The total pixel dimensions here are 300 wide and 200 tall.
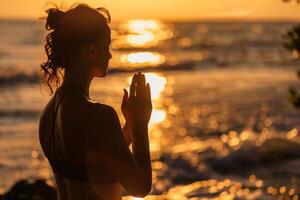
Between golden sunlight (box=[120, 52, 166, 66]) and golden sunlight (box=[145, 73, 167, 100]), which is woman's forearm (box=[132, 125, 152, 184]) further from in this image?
golden sunlight (box=[120, 52, 166, 66])

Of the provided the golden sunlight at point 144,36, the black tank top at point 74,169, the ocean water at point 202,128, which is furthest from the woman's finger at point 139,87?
the golden sunlight at point 144,36

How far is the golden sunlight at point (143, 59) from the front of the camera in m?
58.7

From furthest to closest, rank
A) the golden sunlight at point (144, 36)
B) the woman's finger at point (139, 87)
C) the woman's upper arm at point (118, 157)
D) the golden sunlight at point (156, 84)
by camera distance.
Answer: the golden sunlight at point (144, 36) < the golden sunlight at point (156, 84) < the woman's finger at point (139, 87) < the woman's upper arm at point (118, 157)

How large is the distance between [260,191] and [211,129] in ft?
29.2

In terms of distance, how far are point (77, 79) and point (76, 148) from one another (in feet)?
1.16

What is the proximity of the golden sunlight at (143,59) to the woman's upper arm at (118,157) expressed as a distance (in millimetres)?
53437

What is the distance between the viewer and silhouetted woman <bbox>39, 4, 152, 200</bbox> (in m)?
3.16

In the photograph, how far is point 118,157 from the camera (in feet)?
10.4

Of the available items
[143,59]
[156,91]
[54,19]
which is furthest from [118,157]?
[143,59]

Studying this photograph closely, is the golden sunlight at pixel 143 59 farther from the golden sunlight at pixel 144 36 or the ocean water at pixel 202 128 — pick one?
the golden sunlight at pixel 144 36

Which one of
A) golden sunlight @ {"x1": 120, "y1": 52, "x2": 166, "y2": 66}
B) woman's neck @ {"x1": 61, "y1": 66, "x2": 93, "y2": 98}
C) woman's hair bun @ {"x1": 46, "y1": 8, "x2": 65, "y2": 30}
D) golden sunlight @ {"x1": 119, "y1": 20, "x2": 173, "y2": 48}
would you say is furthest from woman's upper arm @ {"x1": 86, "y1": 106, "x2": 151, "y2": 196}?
golden sunlight @ {"x1": 119, "y1": 20, "x2": 173, "y2": 48}

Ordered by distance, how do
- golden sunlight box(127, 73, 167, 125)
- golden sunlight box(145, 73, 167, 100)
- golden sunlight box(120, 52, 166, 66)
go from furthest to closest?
1. golden sunlight box(120, 52, 166, 66)
2. golden sunlight box(145, 73, 167, 100)
3. golden sunlight box(127, 73, 167, 125)

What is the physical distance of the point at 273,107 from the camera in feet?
89.8

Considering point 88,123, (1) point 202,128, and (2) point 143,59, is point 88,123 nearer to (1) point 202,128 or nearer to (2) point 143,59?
(1) point 202,128
